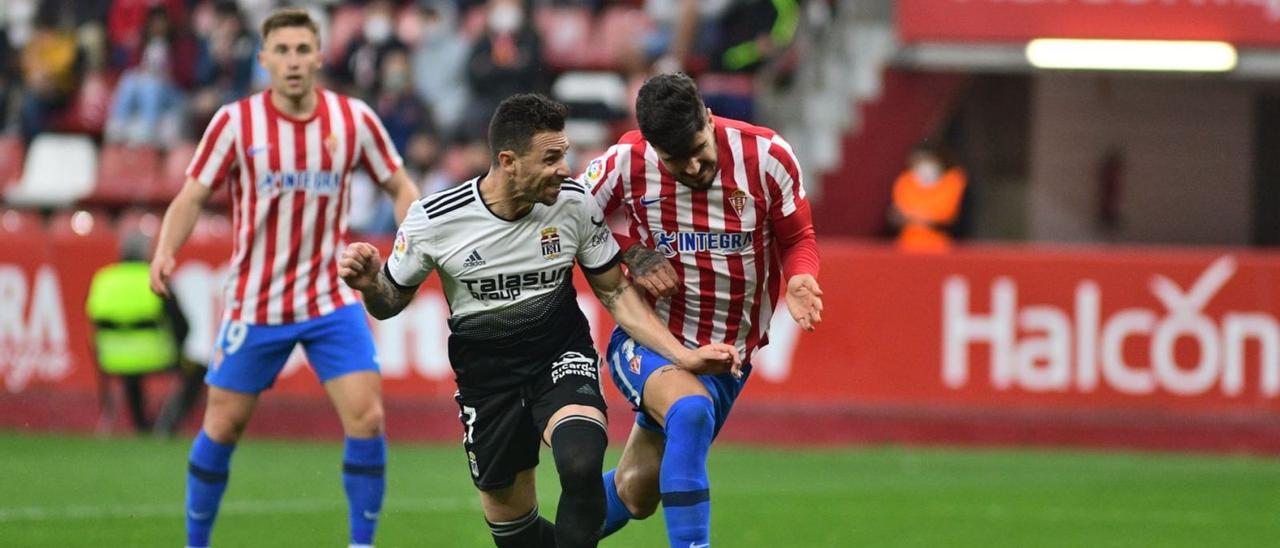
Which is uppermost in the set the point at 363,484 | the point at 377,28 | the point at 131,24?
the point at 131,24

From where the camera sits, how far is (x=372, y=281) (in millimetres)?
6578

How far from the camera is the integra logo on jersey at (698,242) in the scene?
6.93 metres

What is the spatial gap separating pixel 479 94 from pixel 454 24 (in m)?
1.67

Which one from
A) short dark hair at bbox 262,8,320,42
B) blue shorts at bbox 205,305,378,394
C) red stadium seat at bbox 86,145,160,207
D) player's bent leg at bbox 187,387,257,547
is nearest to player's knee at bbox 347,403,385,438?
blue shorts at bbox 205,305,378,394

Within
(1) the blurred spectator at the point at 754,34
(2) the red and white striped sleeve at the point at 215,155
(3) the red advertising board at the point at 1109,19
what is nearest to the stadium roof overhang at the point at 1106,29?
(3) the red advertising board at the point at 1109,19

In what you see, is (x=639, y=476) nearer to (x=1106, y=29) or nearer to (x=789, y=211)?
(x=789, y=211)

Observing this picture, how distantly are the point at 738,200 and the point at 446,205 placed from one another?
1037 mm

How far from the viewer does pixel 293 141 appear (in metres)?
8.16

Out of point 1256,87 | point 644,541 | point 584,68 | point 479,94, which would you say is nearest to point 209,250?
point 479,94

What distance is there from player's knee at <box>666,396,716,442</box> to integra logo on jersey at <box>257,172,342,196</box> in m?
2.18

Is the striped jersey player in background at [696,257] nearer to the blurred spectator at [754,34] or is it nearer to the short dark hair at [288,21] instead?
the short dark hair at [288,21]

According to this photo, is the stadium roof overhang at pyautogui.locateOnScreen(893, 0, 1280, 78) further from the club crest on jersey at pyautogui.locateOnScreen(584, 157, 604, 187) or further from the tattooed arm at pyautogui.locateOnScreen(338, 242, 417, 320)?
the tattooed arm at pyautogui.locateOnScreen(338, 242, 417, 320)

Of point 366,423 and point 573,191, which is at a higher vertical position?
point 573,191

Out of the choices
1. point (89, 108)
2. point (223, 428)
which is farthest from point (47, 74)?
point (223, 428)
